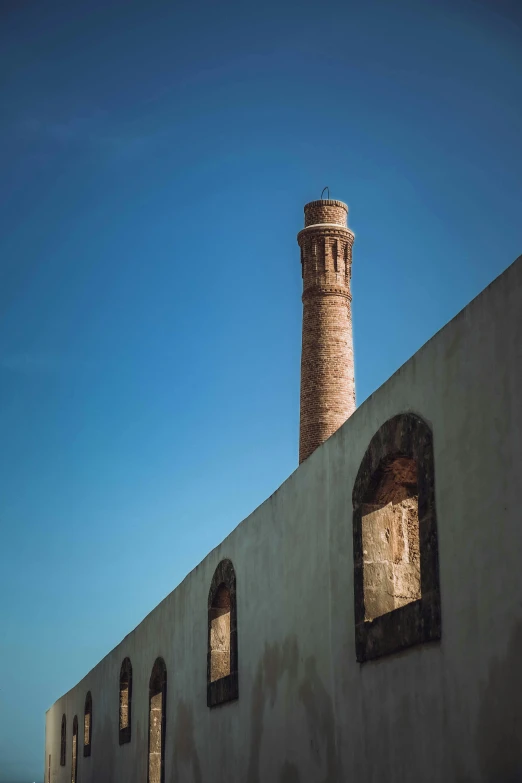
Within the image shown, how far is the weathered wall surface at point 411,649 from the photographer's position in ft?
17.5

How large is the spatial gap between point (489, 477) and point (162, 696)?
9.28m

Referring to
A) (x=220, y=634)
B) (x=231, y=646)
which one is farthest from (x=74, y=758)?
(x=231, y=646)

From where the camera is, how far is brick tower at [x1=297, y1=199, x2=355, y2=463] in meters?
24.4

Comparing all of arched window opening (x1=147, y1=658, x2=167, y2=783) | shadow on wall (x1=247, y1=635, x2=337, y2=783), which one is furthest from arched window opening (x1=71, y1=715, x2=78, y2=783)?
shadow on wall (x1=247, y1=635, x2=337, y2=783)

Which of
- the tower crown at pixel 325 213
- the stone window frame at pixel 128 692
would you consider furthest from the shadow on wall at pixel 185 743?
the tower crown at pixel 325 213

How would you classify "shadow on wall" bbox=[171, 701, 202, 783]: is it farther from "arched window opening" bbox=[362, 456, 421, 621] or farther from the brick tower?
the brick tower

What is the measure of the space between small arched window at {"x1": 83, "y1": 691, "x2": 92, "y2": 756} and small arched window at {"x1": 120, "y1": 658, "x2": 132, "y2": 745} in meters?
4.19

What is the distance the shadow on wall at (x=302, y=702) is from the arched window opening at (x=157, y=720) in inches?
173

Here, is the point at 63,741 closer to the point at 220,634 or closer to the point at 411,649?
the point at 220,634

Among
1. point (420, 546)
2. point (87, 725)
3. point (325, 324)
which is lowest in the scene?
point (87, 725)

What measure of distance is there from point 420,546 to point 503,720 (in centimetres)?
133

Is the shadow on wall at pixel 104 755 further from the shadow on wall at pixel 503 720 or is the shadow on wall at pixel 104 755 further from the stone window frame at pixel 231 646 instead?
the shadow on wall at pixel 503 720

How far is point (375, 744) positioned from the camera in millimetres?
6633

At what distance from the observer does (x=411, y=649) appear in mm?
6238
